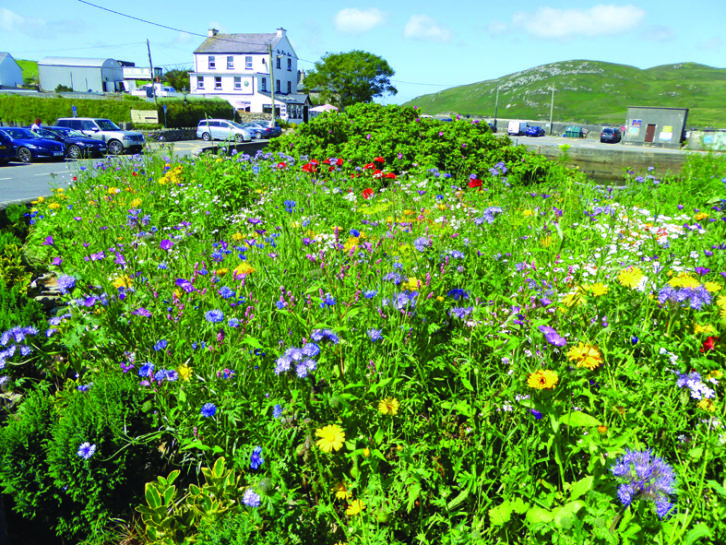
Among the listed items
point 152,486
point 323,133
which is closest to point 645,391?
point 152,486

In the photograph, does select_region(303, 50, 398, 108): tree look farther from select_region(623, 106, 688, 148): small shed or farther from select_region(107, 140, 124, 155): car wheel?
select_region(107, 140, 124, 155): car wheel

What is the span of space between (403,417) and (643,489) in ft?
3.82

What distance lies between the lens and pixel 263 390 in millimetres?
2311

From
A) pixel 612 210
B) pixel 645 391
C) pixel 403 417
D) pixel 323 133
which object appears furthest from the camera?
pixel 323 133

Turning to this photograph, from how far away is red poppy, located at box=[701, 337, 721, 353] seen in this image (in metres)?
2.37

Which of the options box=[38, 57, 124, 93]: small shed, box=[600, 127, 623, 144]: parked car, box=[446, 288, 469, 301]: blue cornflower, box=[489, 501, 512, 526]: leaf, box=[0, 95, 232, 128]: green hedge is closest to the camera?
box=[489, 501, 512, 526]: leaf

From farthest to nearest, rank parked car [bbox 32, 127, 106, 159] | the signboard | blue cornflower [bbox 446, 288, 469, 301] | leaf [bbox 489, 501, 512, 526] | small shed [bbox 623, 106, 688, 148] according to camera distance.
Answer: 1. the signboard
2. small shed [bbox 623, 106, 688, 148]
3. parked car [bbox 32, 127, 106, 159]
4. blue cornflower [bbox 446, 288, 469, 301]
5. leaf [bbox 489, 501, 512, 526]

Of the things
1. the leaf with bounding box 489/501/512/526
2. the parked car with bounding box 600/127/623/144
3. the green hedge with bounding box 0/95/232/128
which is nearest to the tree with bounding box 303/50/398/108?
the green hedge with bounding box 0/95/232/128

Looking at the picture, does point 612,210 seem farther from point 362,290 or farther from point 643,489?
point 643,489

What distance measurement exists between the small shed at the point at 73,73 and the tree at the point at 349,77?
43.6 metres

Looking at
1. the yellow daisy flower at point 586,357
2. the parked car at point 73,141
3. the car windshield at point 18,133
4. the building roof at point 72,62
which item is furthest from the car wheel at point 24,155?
the building roof at point 72,62

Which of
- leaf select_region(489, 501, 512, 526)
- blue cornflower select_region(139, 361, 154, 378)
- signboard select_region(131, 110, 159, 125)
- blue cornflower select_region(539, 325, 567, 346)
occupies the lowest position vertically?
leaf select_region(489, 501, 512, 526)

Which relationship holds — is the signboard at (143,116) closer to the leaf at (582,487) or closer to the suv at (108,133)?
the suv at (108,133)

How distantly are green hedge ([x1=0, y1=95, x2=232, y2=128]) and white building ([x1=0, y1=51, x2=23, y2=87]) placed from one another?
60.7 metres
